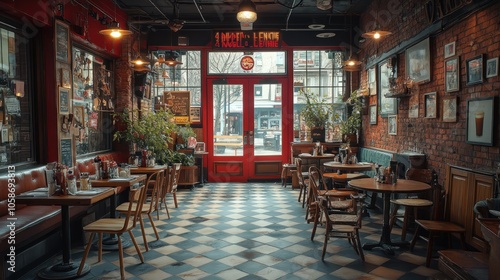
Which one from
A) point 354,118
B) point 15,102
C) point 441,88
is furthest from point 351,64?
point 15,102

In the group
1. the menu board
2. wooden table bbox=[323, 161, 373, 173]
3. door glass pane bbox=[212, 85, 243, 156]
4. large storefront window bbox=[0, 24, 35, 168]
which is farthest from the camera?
door glass pane bbox=[212, 85, 243, 156]

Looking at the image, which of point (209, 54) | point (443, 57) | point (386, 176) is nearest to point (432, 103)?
point (443, 57)

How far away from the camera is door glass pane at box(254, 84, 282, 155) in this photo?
34.2ft

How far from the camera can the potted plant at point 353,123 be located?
9.27m

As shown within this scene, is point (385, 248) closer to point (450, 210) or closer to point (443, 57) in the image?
point (450, 210)

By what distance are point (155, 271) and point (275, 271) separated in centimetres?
124

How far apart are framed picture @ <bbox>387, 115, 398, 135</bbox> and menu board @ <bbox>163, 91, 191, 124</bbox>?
4.98m

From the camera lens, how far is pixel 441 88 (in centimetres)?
553

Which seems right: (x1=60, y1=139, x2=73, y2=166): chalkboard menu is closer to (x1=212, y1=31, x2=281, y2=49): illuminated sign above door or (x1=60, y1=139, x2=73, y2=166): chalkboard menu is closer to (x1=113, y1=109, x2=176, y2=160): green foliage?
(x1=113, y1=109, x2=176, y2=160): green foliage

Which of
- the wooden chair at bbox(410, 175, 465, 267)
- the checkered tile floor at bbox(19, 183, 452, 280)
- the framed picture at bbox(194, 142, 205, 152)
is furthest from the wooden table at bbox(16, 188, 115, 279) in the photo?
the framed picture at bbox(194, 142, 205, 152)

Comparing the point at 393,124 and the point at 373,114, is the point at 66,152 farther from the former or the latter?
the point at 373,114

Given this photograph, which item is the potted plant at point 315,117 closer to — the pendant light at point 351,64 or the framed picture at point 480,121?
the pendant light at point 351,64

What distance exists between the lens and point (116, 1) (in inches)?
327

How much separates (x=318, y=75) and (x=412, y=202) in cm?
573
